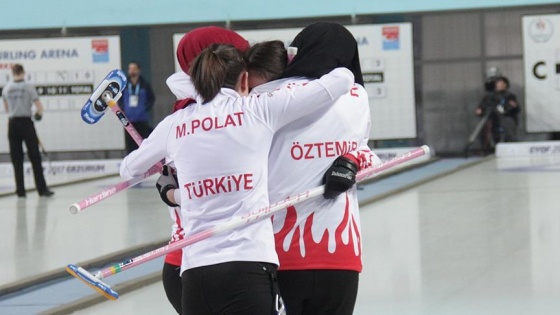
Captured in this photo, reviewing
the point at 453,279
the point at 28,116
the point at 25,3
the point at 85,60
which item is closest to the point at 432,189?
the point at 28,116

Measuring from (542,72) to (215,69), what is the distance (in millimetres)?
15864

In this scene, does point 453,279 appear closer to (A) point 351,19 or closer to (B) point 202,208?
(B) point 202,208

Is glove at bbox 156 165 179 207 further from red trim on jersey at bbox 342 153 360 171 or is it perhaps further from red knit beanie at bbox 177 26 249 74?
red trim on jersey at bbox 342 153 360 171

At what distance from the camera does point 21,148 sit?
14.1 meters

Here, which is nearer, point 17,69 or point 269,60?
point 269,60

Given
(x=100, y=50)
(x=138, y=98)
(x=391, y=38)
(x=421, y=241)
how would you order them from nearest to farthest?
1. (x=421, y=241)
2. (x=138, y=98)
3. (x=391, y=38)
4. (x=100, y=50)

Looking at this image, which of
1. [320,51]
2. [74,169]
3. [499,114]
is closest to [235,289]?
[320,51]

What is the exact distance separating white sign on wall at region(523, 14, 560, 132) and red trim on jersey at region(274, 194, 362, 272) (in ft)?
50.8

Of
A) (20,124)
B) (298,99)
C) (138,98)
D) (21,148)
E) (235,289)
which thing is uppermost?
(298,99)

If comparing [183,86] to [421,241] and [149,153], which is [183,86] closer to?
[149,153]

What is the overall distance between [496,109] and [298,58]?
15.1 meters

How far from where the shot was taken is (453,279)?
24.0 ft

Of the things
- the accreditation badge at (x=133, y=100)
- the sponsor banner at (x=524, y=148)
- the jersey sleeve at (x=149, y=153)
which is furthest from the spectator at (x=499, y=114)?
the jersey sleeve at (x=149, y=153)

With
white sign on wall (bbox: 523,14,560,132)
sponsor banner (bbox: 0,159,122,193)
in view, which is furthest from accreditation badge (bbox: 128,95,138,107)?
white sign on wall (bbox: 523,14,560,132)
